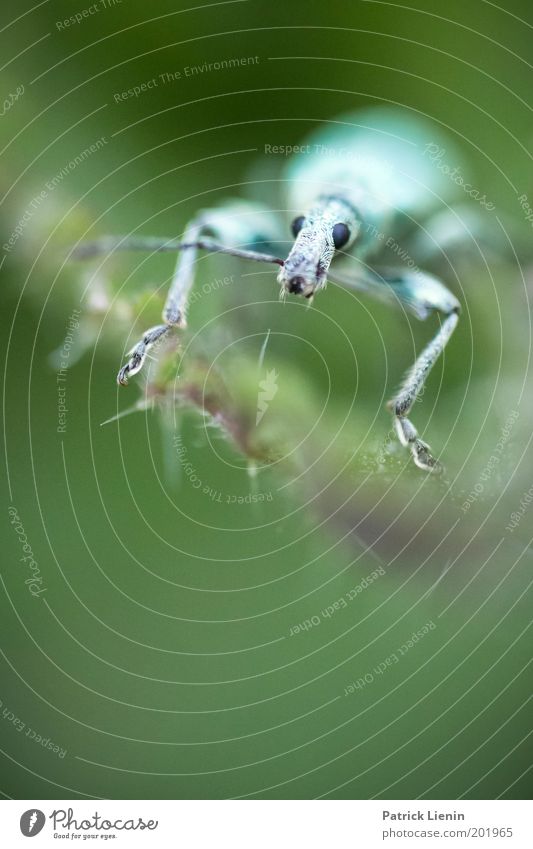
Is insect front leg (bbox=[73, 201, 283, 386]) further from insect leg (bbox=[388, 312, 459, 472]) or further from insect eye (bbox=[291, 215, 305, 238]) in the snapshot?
insect leg (bbox=[388, 312, 459, 472])

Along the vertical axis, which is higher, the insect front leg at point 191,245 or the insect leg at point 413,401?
the insect front leg at point 191,245

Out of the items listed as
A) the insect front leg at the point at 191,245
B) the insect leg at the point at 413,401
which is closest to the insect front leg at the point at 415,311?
the insect leg at the point at 413,401

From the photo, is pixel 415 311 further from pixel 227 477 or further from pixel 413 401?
pixel 227 477

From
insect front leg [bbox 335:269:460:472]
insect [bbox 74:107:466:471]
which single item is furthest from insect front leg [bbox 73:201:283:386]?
insect front leg [bbox 335:269:460:472]

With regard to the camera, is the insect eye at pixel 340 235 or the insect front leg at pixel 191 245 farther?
the insect eye at pixel 340 235

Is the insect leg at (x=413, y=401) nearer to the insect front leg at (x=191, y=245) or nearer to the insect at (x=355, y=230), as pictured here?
the insect at (x=355, y=230)
